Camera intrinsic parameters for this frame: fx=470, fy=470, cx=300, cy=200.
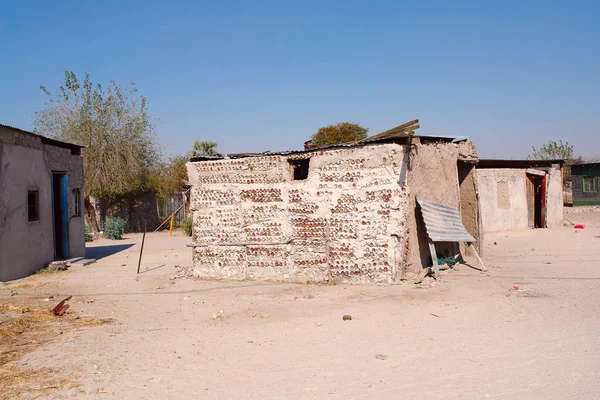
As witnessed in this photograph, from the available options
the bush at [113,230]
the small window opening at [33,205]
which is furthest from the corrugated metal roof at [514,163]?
the bush at [113,230]

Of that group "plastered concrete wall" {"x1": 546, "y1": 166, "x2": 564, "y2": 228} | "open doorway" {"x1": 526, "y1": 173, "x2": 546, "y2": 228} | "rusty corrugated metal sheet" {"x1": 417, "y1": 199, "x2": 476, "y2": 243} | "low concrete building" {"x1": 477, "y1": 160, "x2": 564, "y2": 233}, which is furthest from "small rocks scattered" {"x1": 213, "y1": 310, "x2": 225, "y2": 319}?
"plastered concrete wall" {"x1": 546, "y1": 166, "x2": 564, "y2": 228}

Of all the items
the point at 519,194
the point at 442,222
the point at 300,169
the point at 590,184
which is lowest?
the point at 442,222

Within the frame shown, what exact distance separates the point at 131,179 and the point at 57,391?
21.5 meters

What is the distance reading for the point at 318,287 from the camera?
9.03 metres

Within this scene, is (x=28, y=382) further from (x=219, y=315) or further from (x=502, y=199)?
(x=502, y=199)

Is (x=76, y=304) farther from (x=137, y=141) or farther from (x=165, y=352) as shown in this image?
(x=137, y=141)

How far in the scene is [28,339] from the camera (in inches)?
243

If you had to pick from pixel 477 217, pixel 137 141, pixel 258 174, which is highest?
pixel 137 141

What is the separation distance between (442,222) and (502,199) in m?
10.3

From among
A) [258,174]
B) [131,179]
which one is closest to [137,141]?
[131,179]

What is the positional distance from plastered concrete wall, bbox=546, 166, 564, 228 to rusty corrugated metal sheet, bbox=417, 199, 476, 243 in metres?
11.5

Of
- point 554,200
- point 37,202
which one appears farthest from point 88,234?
point 554,200

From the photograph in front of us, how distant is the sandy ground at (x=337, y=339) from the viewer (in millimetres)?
4520

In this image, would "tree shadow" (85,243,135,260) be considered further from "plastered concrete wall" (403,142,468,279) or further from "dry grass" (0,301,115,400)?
"plastered concrete wall" (403,142,468,279)
